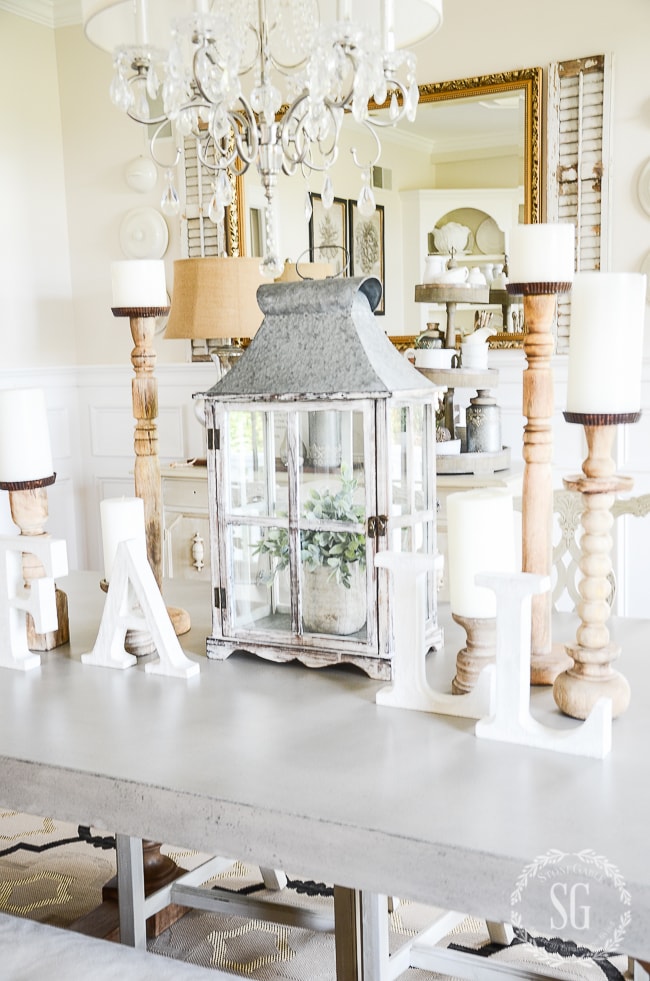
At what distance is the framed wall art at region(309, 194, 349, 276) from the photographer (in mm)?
3678

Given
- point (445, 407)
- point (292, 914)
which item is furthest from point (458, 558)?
point (445, 407)

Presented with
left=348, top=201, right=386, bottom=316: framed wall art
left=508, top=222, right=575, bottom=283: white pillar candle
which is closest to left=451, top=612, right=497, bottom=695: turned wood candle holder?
left=508, top=222, right=575, bottom=283: white pillar candle

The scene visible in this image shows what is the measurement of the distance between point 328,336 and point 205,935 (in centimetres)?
132

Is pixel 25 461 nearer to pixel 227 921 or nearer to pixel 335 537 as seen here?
pixel 335 537

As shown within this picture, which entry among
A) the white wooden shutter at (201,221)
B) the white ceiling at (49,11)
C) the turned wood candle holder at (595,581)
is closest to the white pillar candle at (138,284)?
the turned wood candle holder at (595,581)

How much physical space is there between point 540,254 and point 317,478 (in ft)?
1.39

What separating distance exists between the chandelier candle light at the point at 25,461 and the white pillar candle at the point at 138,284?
220 mm

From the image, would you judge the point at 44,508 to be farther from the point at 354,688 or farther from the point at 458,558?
the point at 458,558

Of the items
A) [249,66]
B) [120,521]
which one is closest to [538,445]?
[120,521]

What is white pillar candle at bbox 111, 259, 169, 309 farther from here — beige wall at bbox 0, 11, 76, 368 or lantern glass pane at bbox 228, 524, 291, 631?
beige wall at bbox 0, 11, 76, 368

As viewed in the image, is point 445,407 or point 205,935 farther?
point 445,407

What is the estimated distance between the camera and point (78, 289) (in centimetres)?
437

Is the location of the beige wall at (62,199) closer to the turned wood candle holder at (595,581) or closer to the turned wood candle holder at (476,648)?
the turned wood candle holder at (476,648)

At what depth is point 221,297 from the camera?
10.4 feet
